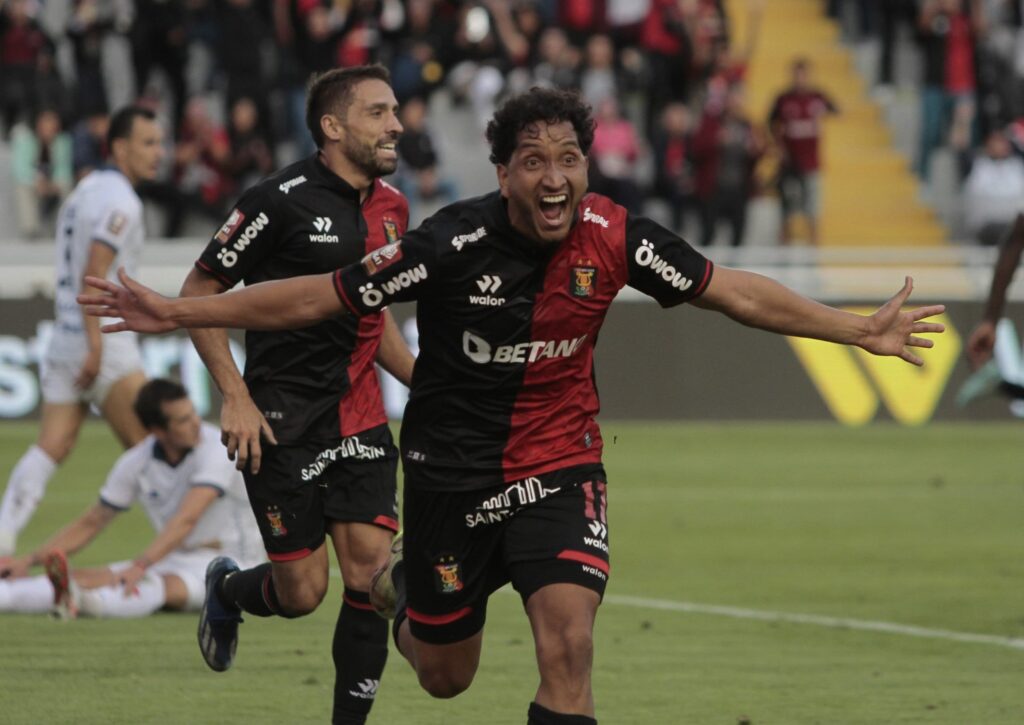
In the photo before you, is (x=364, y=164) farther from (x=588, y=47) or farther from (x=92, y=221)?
(x=588, y=47)

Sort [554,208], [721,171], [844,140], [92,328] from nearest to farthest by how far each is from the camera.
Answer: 1. [554,208]
2. [92,328]
3. [721,171]
4. [844,140]

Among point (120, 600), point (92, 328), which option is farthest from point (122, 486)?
point (92, 328)

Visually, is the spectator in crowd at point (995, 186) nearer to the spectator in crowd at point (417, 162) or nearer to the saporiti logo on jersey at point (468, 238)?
the spectator in crowd at point (417, 162)

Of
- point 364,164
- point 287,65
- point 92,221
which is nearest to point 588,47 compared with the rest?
point 287,65

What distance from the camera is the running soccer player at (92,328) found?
34.4 ft

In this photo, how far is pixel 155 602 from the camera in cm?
991

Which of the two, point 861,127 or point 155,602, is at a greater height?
point 861,127

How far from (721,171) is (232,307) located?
17.5 meters

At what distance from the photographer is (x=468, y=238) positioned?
6047 millimetres

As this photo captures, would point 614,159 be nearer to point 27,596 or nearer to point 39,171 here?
point 39,171

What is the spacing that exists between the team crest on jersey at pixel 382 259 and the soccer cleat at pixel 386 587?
1339 millimetres

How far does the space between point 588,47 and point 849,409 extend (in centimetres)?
617

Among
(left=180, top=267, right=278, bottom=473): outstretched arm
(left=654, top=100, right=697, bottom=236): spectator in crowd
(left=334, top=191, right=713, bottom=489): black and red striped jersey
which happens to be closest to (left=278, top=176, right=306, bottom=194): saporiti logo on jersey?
(left=180, top=267, right=278, bottom=473): outstretched arm

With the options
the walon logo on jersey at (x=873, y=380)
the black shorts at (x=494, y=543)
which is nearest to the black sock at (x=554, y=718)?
the black shorts at (x=494, y=543)
